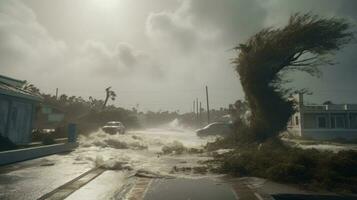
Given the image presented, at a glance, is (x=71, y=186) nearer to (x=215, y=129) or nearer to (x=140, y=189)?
(x=140, y=189)

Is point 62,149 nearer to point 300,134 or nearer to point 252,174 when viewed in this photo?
point 252,174

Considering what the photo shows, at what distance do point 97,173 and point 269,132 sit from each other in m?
14.9

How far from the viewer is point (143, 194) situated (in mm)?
9055

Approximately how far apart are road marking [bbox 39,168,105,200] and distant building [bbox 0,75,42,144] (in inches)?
384

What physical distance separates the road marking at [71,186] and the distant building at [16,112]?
9749 mm

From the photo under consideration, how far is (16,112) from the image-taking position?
867 inches

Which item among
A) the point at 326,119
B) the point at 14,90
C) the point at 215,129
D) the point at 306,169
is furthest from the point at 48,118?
the point at 306,169

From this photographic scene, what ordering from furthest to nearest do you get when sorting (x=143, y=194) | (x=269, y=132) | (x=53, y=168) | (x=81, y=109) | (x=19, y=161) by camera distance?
1. (x=81, y=109)
2. (x=269, y=132)
3. (x=19, y=161)
4. (x=53, y=168)
5. (x=143, y=194)

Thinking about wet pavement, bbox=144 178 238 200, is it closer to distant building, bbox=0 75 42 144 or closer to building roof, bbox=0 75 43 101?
building roof, bbox=0 75 43 101

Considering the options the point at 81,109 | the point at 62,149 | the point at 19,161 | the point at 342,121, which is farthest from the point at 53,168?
the point at 81,109

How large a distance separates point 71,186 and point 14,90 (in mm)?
13723

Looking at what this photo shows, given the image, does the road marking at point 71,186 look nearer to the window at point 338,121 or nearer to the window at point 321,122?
the window at point 321,122

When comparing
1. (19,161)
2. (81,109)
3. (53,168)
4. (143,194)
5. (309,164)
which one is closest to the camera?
(143,194)

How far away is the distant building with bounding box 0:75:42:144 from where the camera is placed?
20.4 metres
